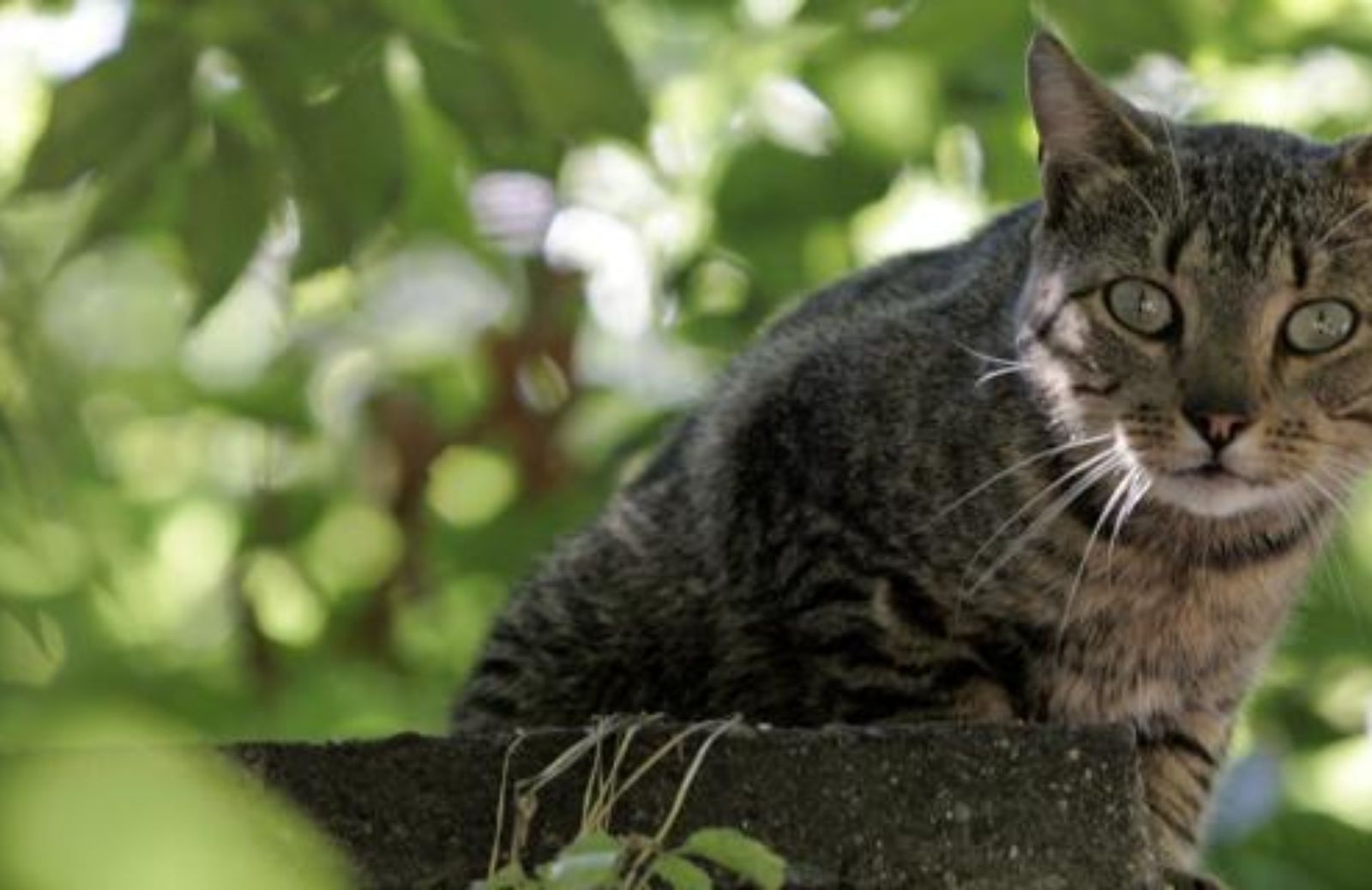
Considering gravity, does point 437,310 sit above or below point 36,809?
below

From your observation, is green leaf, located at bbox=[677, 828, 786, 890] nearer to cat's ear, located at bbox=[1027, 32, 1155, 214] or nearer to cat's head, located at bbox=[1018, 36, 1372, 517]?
cat's head, located at bbox=[1018, 36, 1372, 517]

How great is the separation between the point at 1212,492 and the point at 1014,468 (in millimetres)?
262

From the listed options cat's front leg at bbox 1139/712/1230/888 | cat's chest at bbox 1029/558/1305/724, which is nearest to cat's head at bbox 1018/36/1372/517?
cat's chest at bbox 1029/558/1305/724

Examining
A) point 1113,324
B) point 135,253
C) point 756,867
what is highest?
point 756,867

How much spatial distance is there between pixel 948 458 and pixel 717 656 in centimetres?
41

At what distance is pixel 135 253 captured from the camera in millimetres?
5578

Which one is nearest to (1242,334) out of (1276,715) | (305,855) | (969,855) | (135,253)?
(969,855)

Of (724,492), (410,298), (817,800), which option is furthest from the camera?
(410,298)

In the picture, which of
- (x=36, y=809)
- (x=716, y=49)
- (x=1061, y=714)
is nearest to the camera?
(x=36, y=809)

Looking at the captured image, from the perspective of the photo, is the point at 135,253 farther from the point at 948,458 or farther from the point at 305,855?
the point at 305,855

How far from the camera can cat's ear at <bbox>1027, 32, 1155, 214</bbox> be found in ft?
10.3

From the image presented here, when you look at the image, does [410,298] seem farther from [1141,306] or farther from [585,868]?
[585,868]

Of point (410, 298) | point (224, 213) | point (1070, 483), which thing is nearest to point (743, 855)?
point (224, 213)

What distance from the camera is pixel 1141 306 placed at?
308 centimetres
